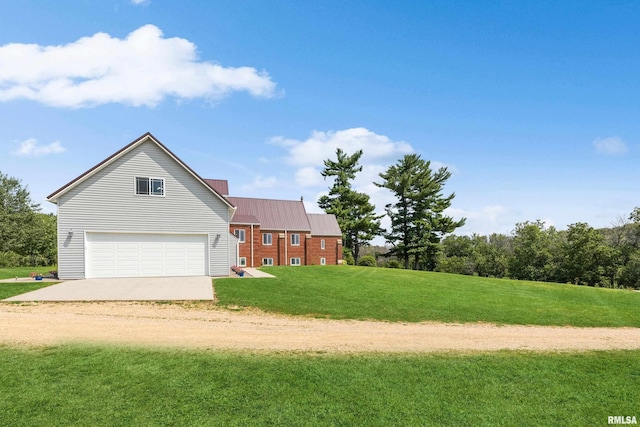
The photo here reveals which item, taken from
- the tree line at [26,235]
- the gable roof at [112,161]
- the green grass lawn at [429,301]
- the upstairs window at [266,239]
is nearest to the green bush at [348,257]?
the upstairs window at [266,239]

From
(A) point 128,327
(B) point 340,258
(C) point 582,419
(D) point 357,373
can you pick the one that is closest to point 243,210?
(B) point 340,258

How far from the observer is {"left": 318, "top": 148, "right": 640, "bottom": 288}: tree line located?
38.3 m

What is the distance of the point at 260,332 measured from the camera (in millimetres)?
9828

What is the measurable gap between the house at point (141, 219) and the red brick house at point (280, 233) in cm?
1221

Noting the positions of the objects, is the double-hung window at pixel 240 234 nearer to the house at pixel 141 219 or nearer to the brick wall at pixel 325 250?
the brick wall at pixel 325 250

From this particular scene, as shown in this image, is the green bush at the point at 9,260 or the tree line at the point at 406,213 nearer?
the green bush at the point at 9,260

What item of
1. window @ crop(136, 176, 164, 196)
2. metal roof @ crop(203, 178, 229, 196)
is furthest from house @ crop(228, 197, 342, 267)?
window @ crop(136, 176, 164, 196)

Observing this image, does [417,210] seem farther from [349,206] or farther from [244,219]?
[244,219]

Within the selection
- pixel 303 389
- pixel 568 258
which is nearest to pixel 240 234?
pixel 303 389

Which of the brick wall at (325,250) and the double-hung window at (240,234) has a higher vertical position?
the double-hung window at (240,234)

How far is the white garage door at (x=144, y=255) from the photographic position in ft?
66.1

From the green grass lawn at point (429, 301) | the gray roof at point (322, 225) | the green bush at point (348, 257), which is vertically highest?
the gray roof at point (322, 225)

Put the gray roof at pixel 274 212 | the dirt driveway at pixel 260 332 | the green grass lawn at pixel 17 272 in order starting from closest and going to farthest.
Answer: the dirt driveway at pixel 260 332 → the green grass lawn at pixel 17 272 → the gray roof at pixel 274 212

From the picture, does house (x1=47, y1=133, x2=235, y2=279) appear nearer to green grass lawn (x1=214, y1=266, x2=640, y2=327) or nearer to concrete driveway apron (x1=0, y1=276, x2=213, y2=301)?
concrete driveway apron (x1=0, y1=276, x2=213, y2=301)
